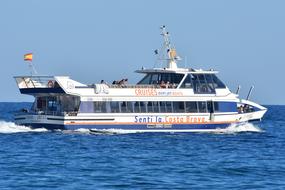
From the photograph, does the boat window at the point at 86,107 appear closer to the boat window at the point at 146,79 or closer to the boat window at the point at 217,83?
the boat window at the point at 146,79

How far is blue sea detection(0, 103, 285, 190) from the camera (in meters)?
35.6

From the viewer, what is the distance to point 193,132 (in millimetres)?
60969

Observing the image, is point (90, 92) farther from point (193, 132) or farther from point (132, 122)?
point (193, 132)

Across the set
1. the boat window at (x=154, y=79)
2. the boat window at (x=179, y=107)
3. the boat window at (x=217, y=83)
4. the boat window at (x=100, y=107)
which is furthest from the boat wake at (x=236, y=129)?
the boat window at (x=100, y=107)

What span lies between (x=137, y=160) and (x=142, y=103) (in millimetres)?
16359

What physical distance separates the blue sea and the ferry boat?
1.03 meters

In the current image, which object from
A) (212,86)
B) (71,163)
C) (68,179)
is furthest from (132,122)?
(68,179)

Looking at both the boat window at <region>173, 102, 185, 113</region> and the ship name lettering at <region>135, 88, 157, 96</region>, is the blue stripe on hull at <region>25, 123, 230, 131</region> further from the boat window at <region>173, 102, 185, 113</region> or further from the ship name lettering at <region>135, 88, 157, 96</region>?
the ship name lettering at <region>135, 88, 157, 96</region>

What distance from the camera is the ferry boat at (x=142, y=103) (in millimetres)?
57344

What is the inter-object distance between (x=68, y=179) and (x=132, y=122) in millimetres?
A: 23257

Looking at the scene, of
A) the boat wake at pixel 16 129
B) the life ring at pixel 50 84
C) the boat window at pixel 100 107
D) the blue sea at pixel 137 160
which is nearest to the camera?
the blue sea at pixel 137 160

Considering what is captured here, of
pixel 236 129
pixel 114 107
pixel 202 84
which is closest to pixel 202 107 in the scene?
pixel 202 84

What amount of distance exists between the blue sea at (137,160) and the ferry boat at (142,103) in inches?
40.5

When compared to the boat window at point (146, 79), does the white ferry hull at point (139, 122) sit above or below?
below
